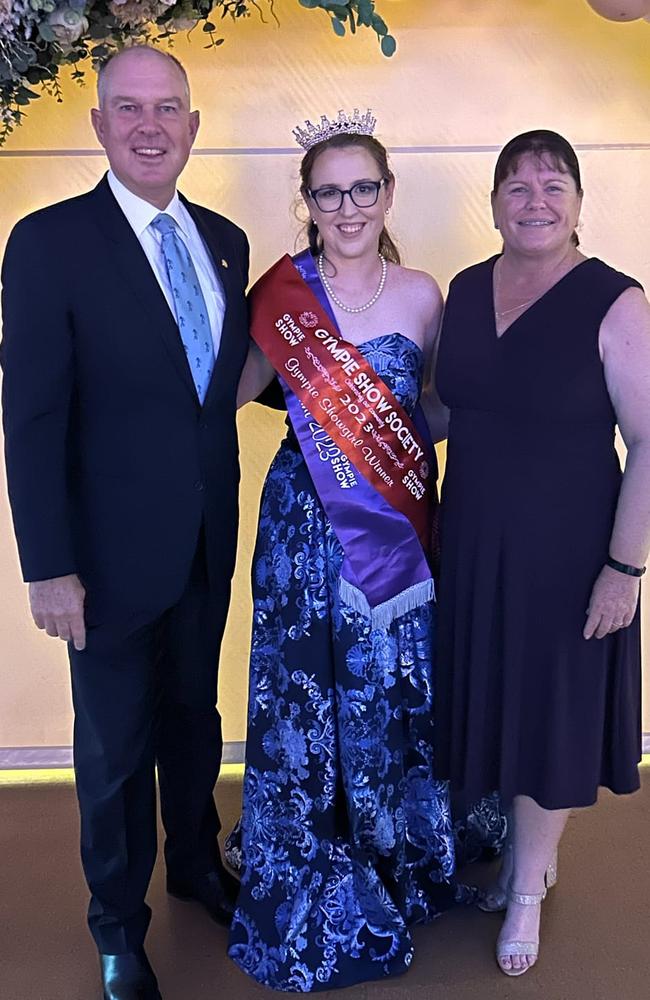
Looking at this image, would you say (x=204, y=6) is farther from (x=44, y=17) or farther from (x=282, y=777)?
(x=282, y=777)

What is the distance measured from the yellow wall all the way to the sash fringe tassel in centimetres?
92

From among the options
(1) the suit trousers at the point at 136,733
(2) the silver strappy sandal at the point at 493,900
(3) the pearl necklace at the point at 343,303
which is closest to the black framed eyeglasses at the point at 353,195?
(3) the pearl necklace at the point at 343,303

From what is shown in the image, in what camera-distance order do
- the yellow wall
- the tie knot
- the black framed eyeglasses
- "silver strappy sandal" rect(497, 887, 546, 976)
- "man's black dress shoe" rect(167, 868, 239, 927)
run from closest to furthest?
the tie knot < the black framed eyeglasses < "silver strappy sandal" rect(497, 887, 546, 976) < "man's black dress shoe" rect(167, 868, 239, 927) < the yellow wall

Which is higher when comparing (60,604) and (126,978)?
(60,604)

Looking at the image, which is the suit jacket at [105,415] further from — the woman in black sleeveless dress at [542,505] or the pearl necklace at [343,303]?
the woman in black sleeveless dress at [542,505]

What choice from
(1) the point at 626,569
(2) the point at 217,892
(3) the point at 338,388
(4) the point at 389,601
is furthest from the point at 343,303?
(2) the point at 217,892

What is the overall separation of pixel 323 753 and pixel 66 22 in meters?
1.22

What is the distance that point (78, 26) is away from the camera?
138 cm

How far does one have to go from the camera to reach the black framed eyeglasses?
60.1 inches

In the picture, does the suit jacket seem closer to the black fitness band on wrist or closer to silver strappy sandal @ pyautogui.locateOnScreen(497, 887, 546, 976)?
the black fitness band on wrist

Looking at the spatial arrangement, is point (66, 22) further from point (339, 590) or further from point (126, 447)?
point (339, 590)

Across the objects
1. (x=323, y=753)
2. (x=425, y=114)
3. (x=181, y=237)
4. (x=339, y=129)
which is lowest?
(x=323, y=753)

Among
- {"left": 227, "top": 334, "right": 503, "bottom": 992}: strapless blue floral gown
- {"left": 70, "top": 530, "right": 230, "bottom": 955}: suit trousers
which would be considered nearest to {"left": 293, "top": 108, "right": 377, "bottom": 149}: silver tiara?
{"left": 227, "top": 334, "right": 503, "bottom": 992}: strapless blue floral gown

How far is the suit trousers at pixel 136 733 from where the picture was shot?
149 centimetres
